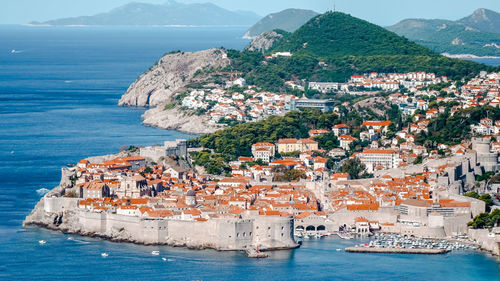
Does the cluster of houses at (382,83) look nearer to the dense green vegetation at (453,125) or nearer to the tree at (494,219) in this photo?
the dense green vegetation at (453,125)

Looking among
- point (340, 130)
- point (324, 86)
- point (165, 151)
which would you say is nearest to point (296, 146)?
point (340, 130)

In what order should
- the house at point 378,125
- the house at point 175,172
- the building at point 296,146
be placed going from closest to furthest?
the house at point 175,172, the building at point 296,146, the house at point 378,125

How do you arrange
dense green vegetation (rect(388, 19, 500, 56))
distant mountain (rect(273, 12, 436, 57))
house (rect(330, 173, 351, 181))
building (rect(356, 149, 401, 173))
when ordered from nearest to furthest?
house (rect(330, 173, 351, 181)) < building (rect(356, 149, 401, 173)) < distant mountain (rect(273, 12, 436, 57)) < dense green vegetation (rect(388, 19, 500, 56))

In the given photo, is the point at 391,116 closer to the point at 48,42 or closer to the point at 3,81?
the point at 3,81

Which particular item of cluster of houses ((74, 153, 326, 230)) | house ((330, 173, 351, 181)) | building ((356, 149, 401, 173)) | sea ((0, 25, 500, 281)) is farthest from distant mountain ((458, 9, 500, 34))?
cluster of houses ((74, 153, 326, 230))

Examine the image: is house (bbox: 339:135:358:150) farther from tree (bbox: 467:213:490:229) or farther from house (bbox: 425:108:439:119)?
tree (bbox: 467:213:490:229)

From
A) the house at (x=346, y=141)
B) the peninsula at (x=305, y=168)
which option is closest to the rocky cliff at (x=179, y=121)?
the peninsula at (x=305, y=168)
